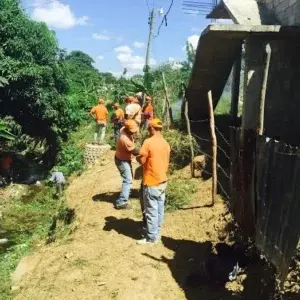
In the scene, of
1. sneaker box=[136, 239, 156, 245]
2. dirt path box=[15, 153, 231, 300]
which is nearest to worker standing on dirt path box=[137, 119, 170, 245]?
sneaker box=[136, 239, 156, 245]

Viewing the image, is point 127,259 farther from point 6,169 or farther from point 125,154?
point 6,169

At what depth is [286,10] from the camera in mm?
8148

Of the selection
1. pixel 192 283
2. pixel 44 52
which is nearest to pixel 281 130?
pixel 192 283

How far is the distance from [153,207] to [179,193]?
2.52 meters

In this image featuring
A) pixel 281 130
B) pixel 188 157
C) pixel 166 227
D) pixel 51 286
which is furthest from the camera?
pixel 188 157

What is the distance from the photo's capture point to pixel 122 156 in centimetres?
782

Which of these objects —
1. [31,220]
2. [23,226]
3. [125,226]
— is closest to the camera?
[125,226]

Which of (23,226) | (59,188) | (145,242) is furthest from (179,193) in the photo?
(59,188)

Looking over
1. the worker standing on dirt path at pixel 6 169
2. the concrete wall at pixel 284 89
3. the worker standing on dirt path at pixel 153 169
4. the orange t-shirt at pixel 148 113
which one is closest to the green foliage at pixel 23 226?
the worker standing on dirt path at pixel 6 169

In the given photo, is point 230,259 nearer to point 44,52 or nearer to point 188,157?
point 188,157

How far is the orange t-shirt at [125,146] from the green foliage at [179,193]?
1423 mm

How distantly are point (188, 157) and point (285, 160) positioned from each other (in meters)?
6.60

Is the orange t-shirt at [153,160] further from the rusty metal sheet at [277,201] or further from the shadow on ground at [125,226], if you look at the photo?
the rusty metal sheet at [277,201]

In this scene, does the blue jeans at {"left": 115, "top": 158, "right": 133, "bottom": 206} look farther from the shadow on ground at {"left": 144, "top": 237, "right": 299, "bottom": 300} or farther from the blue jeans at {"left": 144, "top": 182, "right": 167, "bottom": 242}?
the shadow on ground at {"left": 144, "top": 237, "right": 299, "bottom": 300}
